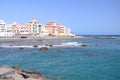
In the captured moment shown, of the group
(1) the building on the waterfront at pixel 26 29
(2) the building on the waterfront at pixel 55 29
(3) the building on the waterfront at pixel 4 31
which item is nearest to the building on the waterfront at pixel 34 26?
(1) the building on the waterfront at pixel 26 29

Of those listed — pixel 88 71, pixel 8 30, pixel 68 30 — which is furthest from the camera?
pixel 68 30

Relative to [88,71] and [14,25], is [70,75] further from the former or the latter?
Answer: [14,25]

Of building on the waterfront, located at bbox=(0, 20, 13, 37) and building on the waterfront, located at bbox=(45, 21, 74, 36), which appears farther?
building on the waterfront, located at bbox=(45, 21, 74, 36)

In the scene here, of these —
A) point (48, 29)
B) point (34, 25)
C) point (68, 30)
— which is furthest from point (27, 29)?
point (68, 30)

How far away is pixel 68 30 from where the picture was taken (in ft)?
544

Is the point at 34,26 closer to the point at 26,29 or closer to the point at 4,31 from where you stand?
the point at 26,29

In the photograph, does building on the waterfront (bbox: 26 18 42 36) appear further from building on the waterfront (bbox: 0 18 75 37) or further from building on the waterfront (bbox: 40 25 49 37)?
building on the waterfront (bbox: 40 25 49 37)

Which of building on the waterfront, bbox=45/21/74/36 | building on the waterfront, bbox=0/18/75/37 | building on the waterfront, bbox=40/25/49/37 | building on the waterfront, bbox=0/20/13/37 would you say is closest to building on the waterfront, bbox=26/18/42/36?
building on the waterfront, bbox=0/18/75/37

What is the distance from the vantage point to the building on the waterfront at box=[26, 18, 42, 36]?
138950 mm

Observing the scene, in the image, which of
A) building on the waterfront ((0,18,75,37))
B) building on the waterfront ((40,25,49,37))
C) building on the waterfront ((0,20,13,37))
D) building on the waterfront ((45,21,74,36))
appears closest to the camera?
building on the waterfront ((0,20,13,37))

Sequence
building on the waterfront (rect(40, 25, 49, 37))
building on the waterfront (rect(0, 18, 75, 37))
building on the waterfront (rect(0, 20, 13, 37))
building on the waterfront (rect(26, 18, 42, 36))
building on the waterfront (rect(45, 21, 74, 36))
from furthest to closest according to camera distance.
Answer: building on the waterfront (rect(45, 21, 74, 36))
building on the waterfront (rect(40, 25, 49, 37))
building on the waterfront (rect(26, 18, 42, 36))
building on the waterfront (rect(0, 18, 75, 37))
building on the waterfront (rect(0, 20, 13, 37))

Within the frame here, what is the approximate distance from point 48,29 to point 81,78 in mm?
133418

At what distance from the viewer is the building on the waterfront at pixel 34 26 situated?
138950 mm

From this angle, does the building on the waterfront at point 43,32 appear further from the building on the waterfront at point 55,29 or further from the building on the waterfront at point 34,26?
the building on the waterfront at point 55,29
